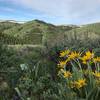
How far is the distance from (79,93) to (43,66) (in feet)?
8.53

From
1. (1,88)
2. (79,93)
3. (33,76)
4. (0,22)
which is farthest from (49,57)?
(0,22)

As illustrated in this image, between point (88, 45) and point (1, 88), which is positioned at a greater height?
point (88, 45)

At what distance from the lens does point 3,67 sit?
8180mm

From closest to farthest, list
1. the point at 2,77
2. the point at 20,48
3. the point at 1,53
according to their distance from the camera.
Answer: the point at 2,77, the point at 1,53, the point at 20,48

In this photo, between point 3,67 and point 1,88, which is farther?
point 3,67

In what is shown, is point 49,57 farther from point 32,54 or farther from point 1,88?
point 1,88

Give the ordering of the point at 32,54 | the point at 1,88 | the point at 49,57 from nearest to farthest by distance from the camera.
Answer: the point at 1,88, the point at 49,57, the point at 32,54

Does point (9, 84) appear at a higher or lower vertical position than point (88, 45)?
lower

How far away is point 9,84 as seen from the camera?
751 cm

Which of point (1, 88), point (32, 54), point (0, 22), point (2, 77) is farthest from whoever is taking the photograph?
point (0, 22)

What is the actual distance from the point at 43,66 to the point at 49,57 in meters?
1.13

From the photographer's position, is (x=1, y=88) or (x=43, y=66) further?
(x=43, y=66)

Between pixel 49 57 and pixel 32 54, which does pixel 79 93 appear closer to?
pixel 49 57

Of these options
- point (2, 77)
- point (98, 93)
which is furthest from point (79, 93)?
point (2, 77)
